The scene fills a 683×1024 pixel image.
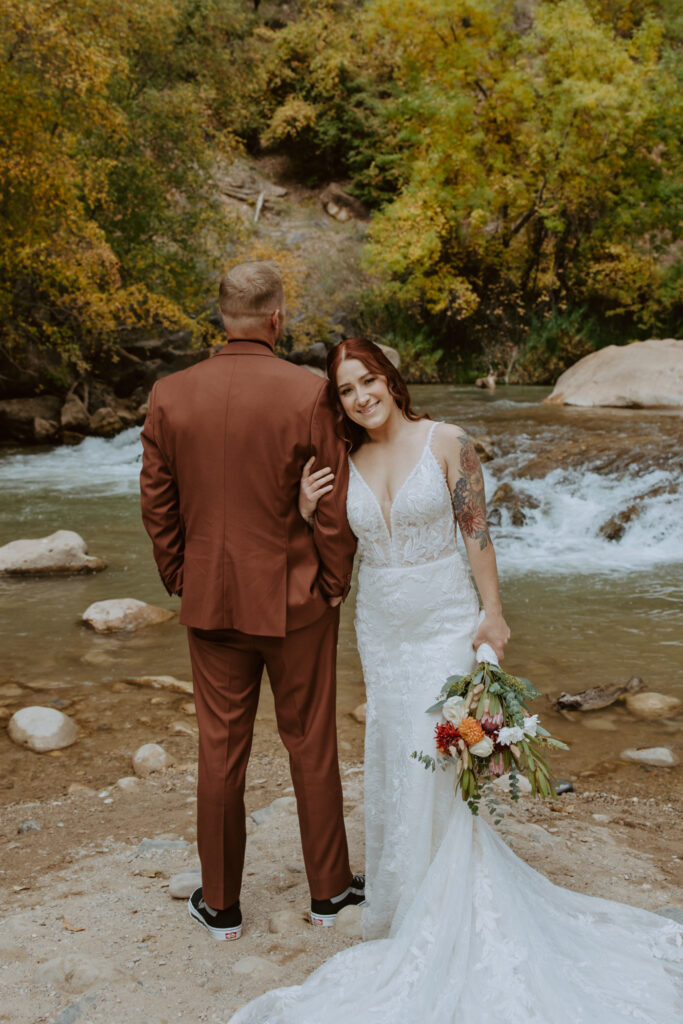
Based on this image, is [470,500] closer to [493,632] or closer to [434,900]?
[493,632]

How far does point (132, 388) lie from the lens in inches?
684

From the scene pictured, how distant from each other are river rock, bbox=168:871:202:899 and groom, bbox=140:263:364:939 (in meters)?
0.20

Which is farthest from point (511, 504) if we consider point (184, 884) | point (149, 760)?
point (184, 884)

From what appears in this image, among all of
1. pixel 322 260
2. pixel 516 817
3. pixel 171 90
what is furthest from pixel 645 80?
pixel 516 817

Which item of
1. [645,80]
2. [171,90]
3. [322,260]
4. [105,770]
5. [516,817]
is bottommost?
[105,770]

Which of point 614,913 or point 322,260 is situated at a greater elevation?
point 322,260

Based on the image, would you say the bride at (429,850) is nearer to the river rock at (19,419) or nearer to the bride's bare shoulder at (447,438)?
the bride's bare shoulder at (447,438)

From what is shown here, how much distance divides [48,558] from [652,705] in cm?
558

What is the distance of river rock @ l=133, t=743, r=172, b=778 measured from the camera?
14.0 ft

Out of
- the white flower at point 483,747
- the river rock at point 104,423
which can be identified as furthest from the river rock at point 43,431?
the white flower at point 483,747

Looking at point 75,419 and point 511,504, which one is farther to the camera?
point 75,419

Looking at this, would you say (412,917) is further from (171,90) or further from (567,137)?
(567,137)

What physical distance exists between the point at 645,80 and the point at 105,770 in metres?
20.3

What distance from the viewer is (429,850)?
2461mm
